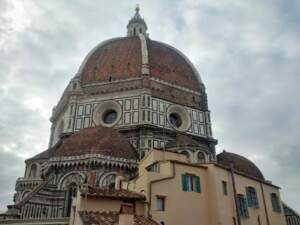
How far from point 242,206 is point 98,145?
406 inches

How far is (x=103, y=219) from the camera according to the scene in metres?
11.1

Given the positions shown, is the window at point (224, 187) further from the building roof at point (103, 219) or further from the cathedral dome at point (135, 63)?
the cathedral dome at point (135, 63)

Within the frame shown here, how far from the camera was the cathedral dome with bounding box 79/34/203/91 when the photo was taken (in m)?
30.5

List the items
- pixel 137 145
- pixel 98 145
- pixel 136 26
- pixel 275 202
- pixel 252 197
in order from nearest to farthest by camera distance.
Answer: pixel 252 197, pixel 275 202, pixel 98 145, pixel 137 145, pixel 136 26

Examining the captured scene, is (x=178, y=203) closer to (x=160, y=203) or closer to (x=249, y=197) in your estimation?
(x=160, y=203)

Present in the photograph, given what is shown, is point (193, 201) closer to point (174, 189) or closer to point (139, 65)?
point (174, 189)

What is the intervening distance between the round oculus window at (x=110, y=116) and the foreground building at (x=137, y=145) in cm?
9

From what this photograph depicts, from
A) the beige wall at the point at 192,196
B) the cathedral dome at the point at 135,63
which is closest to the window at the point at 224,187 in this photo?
the beige wall at the point at 192,196

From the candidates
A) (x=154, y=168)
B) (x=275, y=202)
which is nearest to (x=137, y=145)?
(x=154, y=168)

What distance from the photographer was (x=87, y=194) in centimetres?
1206

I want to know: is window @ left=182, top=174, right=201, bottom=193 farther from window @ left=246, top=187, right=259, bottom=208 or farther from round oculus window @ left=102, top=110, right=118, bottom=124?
round oculus window @ left=102, top=110, right=118, bottom=124

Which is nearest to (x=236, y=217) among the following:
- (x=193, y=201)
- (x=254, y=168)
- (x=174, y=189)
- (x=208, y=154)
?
(x=193, y=201)

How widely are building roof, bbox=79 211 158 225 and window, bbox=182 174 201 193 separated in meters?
3.24

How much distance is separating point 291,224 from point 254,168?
5.15 m
